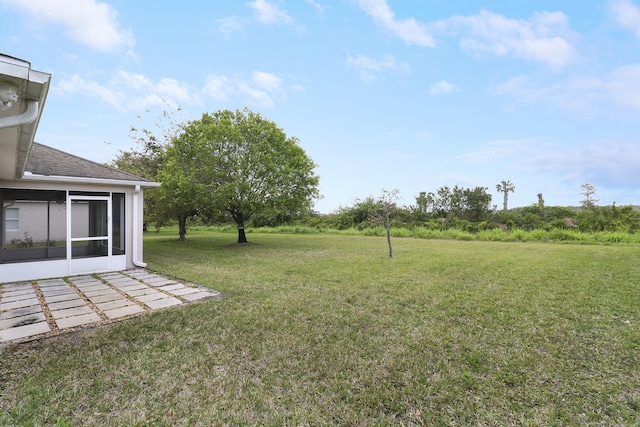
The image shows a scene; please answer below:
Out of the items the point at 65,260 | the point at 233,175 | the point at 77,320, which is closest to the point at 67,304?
the point at 77,320

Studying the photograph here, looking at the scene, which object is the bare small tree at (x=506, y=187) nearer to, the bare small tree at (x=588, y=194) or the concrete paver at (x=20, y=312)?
the bare small tree at (x=588, y=194)

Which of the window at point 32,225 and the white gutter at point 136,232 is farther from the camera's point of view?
the white gutter at point 136,232

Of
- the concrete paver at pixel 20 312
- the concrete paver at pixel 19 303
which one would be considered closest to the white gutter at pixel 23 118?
the concrete paver at pixel 20 312

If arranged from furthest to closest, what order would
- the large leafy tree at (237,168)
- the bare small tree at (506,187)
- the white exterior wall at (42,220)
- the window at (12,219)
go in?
the bare small tree at (506,187) → the large leafy tree at (237,168) → the white exterior wall at (42,220) → the window at (12,219)

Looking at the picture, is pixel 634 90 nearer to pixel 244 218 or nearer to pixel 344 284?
pixel 344 284

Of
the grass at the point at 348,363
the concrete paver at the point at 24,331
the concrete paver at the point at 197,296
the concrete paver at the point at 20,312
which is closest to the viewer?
the grass at the point at 348,363

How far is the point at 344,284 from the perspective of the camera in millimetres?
5457

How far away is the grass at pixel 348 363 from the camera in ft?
6.32

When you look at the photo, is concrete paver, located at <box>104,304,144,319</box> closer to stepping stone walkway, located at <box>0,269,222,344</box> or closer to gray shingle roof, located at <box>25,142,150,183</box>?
stepping stone walkway, located at <box>0,269,222,344</box>

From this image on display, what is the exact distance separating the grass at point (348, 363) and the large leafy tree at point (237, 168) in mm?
6422

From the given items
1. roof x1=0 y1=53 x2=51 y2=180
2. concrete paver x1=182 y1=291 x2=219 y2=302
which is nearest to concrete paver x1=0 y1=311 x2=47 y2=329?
concrete paver x1=182 y1=291 x2=219 y2=302

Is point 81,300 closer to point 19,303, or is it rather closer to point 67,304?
point 67,304

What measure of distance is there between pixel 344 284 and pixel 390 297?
3.60 ft

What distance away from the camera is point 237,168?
1058 cm
